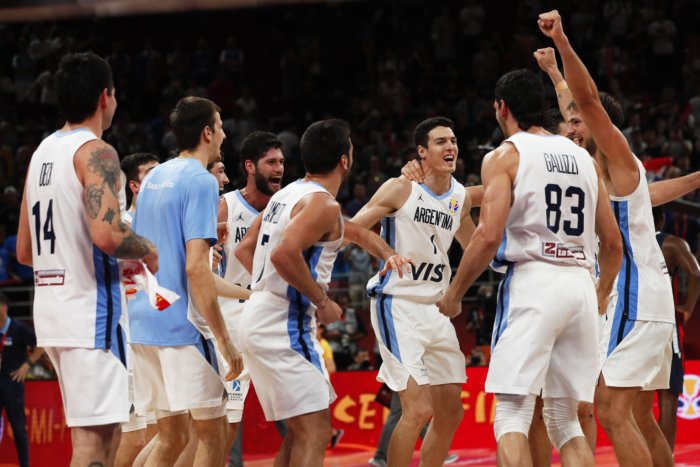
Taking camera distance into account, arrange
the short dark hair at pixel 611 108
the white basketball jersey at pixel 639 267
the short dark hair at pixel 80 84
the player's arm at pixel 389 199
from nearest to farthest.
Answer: the short dark hair at pixel 80 84 → the white basketball jersey at pixel 639 267 → the short dark hair at pixel 611 108 → the player's arm at pixel 389 199

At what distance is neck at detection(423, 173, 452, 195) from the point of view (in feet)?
28.5

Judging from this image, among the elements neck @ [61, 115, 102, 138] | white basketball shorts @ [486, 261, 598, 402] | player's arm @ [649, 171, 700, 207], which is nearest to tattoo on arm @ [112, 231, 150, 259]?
neck @ [61, 115, 102, 138]

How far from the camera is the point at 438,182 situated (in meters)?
8.67

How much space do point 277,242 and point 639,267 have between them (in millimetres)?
2565

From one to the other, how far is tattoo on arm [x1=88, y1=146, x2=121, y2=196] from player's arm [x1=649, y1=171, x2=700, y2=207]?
4.39 metres

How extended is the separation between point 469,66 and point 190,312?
48.9 ft

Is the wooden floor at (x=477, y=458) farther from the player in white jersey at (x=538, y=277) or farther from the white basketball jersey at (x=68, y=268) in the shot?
the white basketball jersey at (x=68, y=268)

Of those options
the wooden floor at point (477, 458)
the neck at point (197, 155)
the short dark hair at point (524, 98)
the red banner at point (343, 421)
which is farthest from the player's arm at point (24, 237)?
the red banner at point (343, 421)

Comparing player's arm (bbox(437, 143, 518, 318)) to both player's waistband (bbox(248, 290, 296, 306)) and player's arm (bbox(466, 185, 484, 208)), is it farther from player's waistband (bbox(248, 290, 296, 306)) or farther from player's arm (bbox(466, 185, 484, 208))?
player's arm (bbox(466, 185, 484, 208))

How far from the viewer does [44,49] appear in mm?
21719

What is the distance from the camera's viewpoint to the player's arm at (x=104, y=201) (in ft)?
17.0

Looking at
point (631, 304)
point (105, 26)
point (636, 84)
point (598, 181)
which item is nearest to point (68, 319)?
point (598, 181)

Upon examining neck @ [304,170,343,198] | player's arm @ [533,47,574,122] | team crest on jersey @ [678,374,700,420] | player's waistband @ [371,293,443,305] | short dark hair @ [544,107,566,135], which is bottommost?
team crest on jersey @ [678,374,700,420]

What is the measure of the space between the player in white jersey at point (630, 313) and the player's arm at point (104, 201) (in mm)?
3048
